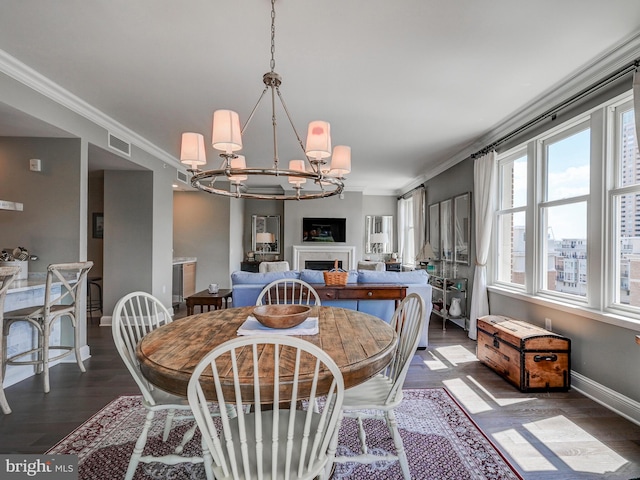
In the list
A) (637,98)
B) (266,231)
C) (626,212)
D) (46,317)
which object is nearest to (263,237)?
(266,231)

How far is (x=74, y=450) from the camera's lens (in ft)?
6.26

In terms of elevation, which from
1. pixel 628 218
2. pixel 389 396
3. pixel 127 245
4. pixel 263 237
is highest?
pixel 628 218

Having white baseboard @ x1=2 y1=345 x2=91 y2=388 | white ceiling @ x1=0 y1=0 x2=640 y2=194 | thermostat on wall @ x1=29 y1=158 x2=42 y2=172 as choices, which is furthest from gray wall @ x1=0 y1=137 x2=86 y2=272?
white baseboard @ x1=2 y1=345 x2=91 y2=388

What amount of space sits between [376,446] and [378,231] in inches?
274

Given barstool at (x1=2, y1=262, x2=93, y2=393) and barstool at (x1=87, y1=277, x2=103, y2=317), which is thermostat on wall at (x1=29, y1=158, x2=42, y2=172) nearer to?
barstool at (x1=2, y1=262, x2=93, y2=393)

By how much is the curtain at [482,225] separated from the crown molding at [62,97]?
14.7ft

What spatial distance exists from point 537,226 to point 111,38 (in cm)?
401

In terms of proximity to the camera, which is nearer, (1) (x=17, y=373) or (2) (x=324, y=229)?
(1) (x=17, y=373)

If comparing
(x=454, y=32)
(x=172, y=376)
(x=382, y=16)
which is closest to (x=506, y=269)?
(x=454, y=32)

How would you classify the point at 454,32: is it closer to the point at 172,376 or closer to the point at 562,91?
the point at 562,91

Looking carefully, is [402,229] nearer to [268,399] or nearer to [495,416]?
[495,416]

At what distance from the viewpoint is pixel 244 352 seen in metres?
1.36

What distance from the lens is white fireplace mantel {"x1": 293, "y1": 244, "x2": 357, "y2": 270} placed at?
7852mm

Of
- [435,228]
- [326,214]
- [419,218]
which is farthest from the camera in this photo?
[326,214]
